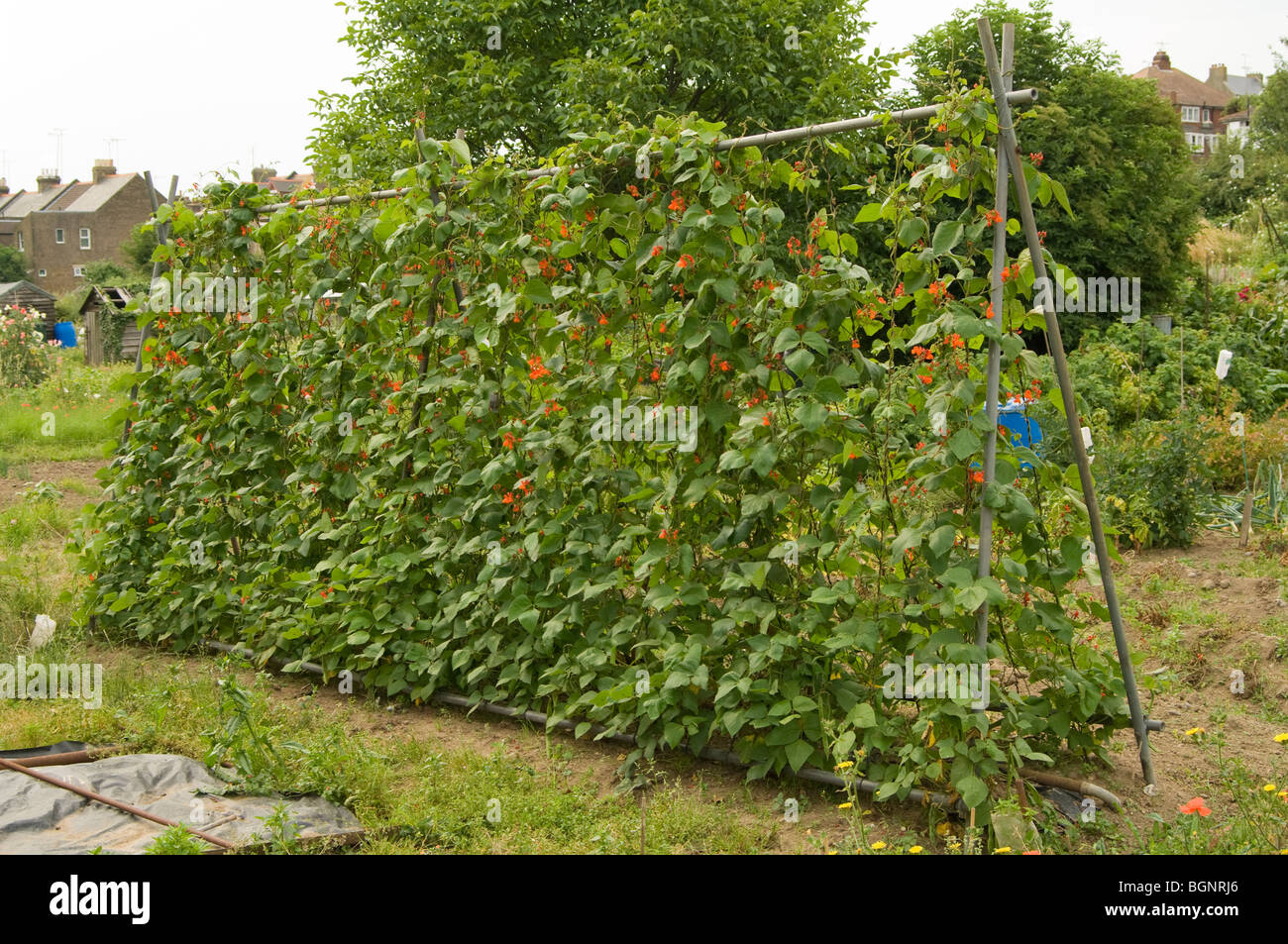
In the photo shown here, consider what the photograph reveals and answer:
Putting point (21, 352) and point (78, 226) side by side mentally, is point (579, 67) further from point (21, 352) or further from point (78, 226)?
point (78, 226)

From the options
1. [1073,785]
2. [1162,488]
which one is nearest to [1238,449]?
[1162,488]

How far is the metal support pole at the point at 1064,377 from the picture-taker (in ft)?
10.1

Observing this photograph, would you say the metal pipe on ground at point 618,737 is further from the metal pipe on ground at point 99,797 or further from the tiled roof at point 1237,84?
the tiled roof at point 1237,84

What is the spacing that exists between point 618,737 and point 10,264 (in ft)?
199

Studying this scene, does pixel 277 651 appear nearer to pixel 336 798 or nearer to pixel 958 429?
pixel 336 798

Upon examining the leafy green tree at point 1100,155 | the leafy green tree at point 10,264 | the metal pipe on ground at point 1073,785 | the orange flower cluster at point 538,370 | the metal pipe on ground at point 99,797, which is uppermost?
the leafy green tree at point 10,264

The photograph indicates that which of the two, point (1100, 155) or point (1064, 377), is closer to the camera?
point (1064, 377)

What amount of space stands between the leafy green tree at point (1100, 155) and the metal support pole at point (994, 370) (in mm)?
10949

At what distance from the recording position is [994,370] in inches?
123

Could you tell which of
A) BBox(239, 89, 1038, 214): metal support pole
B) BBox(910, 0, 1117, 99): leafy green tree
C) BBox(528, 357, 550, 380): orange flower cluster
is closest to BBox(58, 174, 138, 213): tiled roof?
BBox(910, 0, 1117, 99): leafy green tree

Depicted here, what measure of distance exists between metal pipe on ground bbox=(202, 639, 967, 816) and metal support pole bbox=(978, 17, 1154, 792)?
2.35 feet

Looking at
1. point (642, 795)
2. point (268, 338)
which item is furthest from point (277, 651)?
point (642, 795)

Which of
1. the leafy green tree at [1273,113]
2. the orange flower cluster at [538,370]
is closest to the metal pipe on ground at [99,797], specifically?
the orange flower cluster at [538,370]

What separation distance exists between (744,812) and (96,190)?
6316cm
